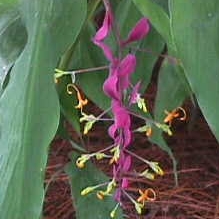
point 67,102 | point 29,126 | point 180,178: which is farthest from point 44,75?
point 180,178

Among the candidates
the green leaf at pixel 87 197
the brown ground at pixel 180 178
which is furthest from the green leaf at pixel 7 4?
the brown ground at pixel 180 178

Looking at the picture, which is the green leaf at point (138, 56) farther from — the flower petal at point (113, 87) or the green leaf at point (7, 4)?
the flower petal at point (113, 87)

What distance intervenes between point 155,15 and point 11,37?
18 centimetres

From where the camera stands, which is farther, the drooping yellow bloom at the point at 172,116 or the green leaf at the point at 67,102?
the green leaf at the point at 67,102

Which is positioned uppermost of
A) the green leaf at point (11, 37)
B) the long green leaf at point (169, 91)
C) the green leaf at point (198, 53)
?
the green leaf at point (11, 37)

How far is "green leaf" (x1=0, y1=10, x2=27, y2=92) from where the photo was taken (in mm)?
733

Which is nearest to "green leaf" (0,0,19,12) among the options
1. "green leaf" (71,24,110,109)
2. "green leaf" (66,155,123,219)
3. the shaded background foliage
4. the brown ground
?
the shaded background foliage

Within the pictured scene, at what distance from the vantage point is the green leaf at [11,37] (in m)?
0.73

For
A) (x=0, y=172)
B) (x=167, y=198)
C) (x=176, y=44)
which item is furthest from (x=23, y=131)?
(x=167, y=198)

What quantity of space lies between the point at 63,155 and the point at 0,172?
0.60 metres

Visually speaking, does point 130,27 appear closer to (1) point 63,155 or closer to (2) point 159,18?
(2) point 159,18

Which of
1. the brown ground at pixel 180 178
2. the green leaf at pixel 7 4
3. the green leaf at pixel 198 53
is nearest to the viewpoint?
the green leaf at pixel 198 53

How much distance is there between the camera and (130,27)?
0.79 metres

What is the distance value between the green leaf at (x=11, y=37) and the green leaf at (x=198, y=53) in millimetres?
221
